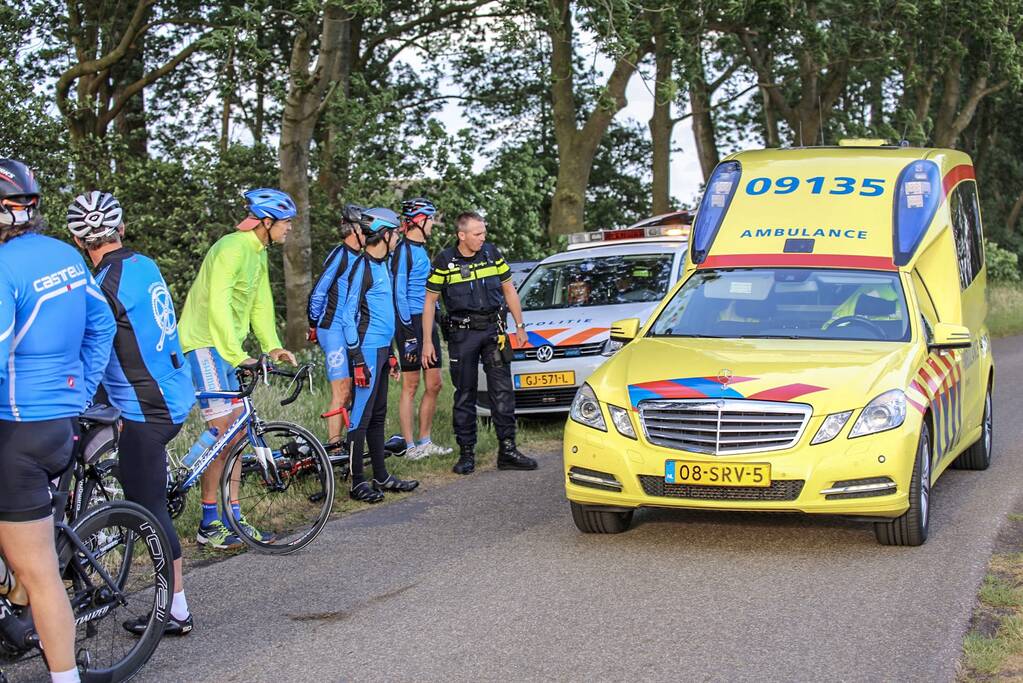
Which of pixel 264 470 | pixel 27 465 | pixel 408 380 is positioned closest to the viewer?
Answer: pixel 27 465

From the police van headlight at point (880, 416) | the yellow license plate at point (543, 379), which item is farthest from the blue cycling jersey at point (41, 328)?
the yellow license plate at point (543, 379)

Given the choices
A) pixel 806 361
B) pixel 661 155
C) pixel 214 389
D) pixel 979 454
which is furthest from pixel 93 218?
pixel 661 155

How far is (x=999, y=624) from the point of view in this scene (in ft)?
19.9

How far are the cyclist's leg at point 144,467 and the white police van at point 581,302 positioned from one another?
235 inches

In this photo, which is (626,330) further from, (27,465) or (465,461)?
(27,465)

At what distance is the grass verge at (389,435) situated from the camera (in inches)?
327

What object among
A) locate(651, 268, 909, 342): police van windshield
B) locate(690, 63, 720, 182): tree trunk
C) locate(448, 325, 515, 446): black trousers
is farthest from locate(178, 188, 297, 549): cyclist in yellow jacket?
locate(690, 63, 720, 182): tree trunk

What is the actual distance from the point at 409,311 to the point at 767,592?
16.7ft

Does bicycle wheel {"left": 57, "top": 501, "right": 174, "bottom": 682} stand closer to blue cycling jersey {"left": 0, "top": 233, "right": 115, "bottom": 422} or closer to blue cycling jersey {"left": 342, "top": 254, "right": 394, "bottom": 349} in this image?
blue cycling jersey {"left": 0, "top": 233, "right": 115, "bottom": 422}

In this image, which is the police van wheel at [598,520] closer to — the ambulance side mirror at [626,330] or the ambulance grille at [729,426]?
the ambulance grille at [729,426]

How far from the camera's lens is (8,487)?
15.4 ft

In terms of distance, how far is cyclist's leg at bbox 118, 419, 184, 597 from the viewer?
5.88 meters

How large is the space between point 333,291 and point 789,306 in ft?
10.4

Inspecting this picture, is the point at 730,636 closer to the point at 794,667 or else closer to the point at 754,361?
the point at 794,667
